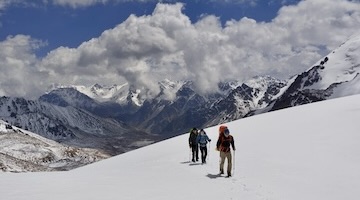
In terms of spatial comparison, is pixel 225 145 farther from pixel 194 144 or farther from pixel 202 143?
pixel 194 144

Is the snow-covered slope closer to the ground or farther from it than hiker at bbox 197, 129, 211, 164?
closer to the ground

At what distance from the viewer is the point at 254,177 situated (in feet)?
71.0

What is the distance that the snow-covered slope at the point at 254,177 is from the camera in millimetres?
18062

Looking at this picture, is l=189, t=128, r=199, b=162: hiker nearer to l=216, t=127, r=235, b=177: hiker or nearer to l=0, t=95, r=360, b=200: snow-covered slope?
l=0, t=95, r=360, b=200: snow-covered slope

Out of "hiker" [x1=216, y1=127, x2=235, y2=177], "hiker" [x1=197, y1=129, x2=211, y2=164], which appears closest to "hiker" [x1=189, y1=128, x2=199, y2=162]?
"hiker" [x1=197, y1=129, x2=211, y2=164]

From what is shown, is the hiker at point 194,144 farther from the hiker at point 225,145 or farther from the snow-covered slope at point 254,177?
the hiker at point 225,145

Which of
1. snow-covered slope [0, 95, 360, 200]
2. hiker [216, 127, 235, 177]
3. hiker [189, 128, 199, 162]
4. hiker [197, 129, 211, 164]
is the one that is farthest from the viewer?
hiker [189, 128, 199, 162]

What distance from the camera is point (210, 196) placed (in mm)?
17641

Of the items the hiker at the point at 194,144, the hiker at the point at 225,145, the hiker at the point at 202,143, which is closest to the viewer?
the hiker at the point at 225,145

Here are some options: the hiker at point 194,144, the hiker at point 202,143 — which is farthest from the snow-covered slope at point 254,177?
the hiker at point 194,144

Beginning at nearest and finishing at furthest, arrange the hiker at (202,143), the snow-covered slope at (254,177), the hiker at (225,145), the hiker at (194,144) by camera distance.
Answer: the snow-covered slope at (254,177) → the hiker at (225,145) → the hiker at (202,143) → the hiker at (194,144)

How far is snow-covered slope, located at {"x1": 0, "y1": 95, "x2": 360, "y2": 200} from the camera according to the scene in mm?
18062

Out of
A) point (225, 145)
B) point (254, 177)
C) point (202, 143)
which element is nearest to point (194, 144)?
point (202, 143)

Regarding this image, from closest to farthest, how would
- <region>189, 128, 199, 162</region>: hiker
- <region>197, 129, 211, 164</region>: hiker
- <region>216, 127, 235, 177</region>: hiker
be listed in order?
1. <region>216, 127, 235, 177</region>: hiker
2. <region>197, 129, 211, 164</region>: hiker
3. <region>189, 128, 199, 162</region>: hiker
